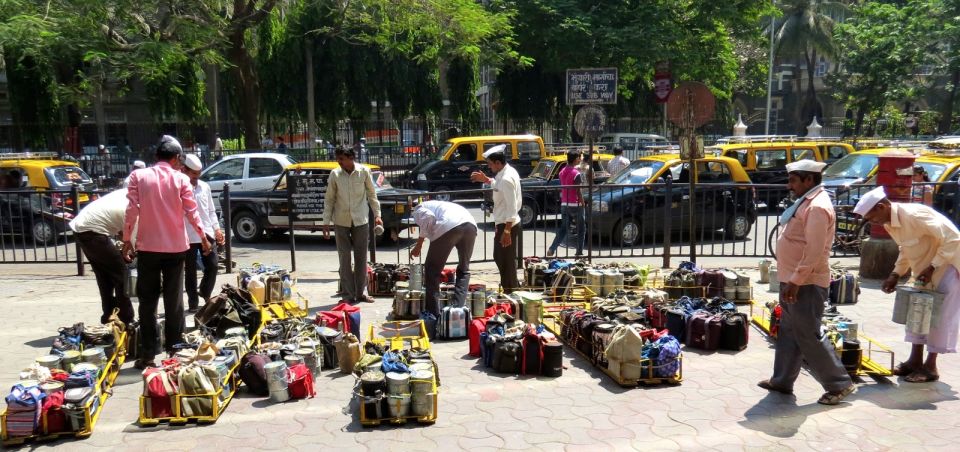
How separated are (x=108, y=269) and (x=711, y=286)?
6.17m

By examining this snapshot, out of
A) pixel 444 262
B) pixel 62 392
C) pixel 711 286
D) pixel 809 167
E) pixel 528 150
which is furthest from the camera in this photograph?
pixel 528 150

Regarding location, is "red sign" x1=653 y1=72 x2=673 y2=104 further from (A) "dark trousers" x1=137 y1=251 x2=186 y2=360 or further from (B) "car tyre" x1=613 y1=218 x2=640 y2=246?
(A) "dark trousers" x1=137 y1=251 x2=186 y2=360

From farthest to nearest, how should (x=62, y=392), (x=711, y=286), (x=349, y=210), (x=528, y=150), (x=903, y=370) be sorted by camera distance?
(x=528, y=150) → (x=349, y=210) → (x=711, y=286) → (x=903, y=370) → (x=62, y=392)

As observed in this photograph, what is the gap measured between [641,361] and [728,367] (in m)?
0.98

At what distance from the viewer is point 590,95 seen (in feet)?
35.3

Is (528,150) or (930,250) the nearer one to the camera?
(930,250)

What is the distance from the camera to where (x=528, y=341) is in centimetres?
644

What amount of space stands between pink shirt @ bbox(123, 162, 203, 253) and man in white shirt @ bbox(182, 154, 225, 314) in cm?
145

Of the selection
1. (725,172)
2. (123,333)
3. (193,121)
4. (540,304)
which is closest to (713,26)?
(725,172)

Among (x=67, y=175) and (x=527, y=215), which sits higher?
(x=67, y=175)

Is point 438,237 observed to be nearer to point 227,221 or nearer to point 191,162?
point 191,162

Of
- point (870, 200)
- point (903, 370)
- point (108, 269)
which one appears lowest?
point (903, 370)

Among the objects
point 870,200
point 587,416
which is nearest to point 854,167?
point 870,200

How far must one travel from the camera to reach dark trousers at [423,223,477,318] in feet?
25.0
